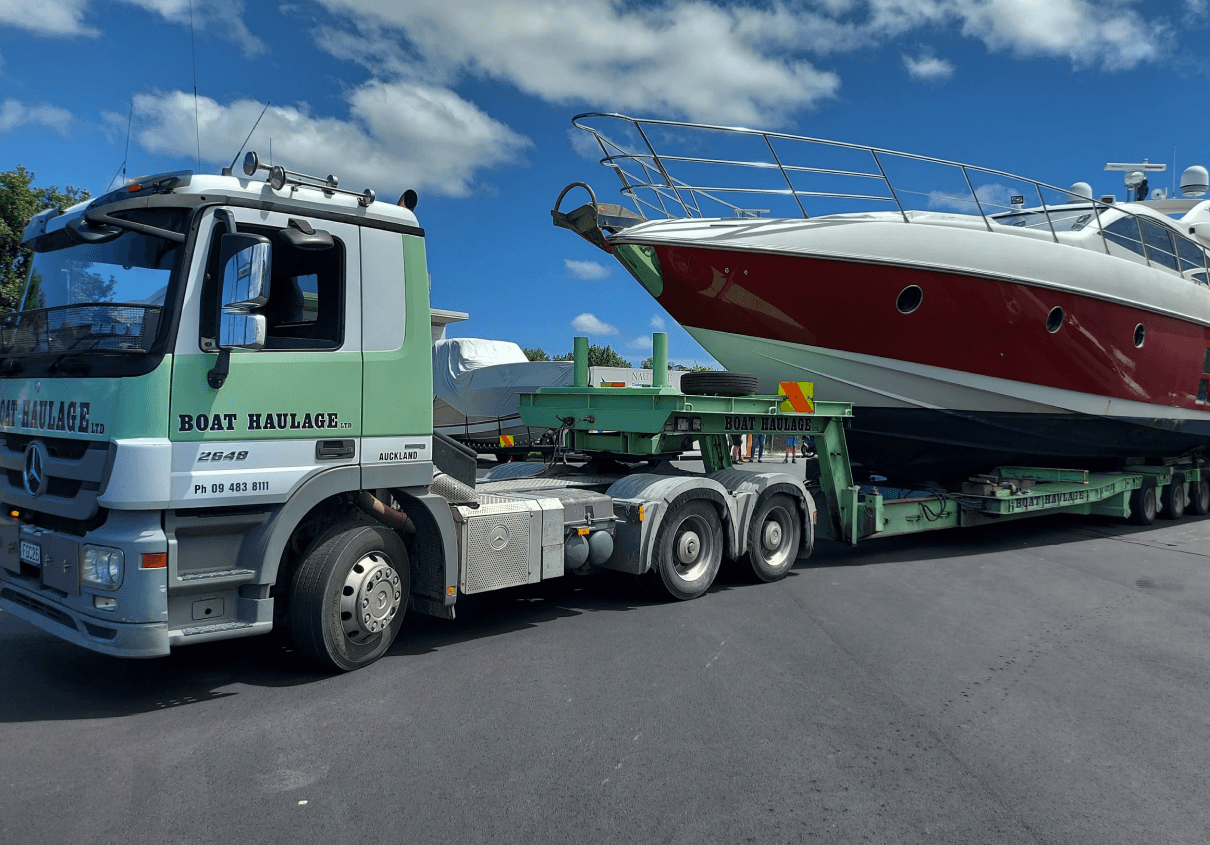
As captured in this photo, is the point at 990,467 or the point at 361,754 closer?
the point at 361,754

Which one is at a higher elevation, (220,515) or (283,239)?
(283,239)

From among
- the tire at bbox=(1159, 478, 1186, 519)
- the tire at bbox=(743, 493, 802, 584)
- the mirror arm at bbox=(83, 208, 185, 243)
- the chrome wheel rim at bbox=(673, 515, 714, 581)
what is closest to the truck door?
the mirror arm at bbox=(83, 208, 185, 243)

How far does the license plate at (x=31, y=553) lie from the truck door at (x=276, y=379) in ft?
3.38

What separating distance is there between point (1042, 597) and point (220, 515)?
662 centimetres

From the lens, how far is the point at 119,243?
15.0 ft

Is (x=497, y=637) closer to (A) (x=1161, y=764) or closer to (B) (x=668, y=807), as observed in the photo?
(B) (x=668, y=807)

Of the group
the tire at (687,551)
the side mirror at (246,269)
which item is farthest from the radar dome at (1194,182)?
the side mirror at (246,269)

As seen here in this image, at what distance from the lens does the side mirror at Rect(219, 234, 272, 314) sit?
417 cm

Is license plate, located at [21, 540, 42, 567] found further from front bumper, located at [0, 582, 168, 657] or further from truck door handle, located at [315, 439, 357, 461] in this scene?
truck door handle, located at [315, 439, 357, 461]

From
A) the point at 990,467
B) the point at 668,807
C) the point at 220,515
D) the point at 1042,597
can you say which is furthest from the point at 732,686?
the point at 990,467

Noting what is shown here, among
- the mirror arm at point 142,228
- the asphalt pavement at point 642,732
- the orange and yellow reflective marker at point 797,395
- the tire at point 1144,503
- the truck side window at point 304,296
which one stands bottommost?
the asphalt pavement at point 642,732

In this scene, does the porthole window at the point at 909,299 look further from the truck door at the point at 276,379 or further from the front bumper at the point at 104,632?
the front bumper at the point at 104,632

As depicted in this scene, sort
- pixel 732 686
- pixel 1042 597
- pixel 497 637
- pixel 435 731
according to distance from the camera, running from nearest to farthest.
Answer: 1. pixel 435 731
2. pixel 732 686
3. pixel 497 637
4. pixel 1042 597

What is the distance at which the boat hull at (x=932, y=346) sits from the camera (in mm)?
8688
